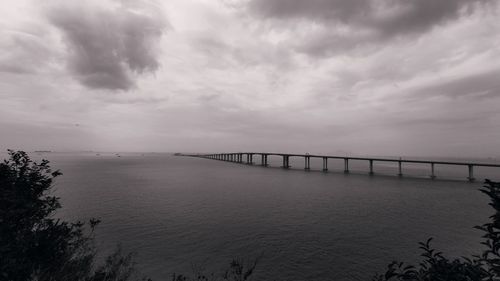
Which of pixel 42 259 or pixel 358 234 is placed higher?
pixel 42 259

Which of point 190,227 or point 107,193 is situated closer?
point 190,227

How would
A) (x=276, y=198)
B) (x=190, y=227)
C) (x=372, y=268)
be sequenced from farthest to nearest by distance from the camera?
(x=276, y=198) → (x=190, y=227) → (x=372, y=268)

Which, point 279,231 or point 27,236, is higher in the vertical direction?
point 27,236

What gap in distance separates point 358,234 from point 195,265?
20297 mm

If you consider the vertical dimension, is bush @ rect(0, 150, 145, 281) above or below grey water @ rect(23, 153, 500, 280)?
above

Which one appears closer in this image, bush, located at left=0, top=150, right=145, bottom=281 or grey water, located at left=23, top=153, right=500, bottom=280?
bush, located at left=0, top=150, right=145, bottom=281

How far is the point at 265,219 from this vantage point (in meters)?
36.5

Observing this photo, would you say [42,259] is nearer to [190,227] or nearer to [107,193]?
[190,227]

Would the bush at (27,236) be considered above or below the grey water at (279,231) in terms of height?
above

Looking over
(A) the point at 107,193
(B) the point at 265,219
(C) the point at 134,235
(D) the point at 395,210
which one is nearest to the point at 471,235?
(D) the point at 395,210

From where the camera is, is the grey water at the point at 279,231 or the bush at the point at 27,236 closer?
the bush at the point at 27,236

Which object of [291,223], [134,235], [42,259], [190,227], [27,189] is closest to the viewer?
[42,259]

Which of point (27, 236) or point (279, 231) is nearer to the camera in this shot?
point (27, 236)

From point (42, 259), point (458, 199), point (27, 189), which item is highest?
point (27, 189)
